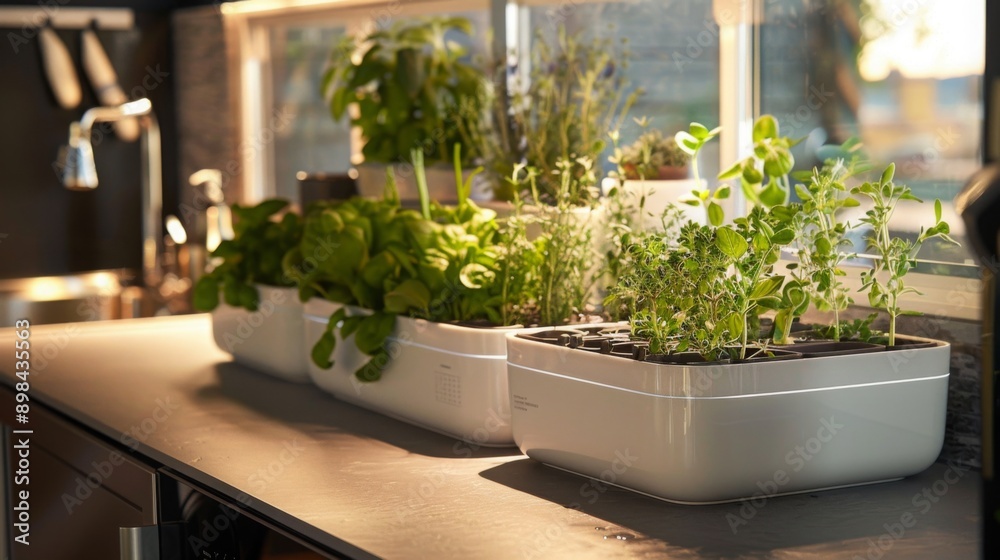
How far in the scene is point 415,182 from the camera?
1843mm

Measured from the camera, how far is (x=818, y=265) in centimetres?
112

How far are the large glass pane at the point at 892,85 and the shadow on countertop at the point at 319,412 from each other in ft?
1.83

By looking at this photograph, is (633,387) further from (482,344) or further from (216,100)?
(216,100)

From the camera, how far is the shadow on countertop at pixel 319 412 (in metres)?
1.30

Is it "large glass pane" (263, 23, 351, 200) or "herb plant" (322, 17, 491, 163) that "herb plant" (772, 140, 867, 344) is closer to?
"herb plant" (322, 17, 491, 163)

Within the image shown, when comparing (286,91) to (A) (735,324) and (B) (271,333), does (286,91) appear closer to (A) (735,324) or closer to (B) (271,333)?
(B) (271,333)

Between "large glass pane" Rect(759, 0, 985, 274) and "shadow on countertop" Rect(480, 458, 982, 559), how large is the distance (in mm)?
297

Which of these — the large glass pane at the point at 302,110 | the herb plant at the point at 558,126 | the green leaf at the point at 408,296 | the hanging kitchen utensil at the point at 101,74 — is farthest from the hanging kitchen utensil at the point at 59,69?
the green leaf at the point at 408,296

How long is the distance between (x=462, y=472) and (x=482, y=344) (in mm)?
151

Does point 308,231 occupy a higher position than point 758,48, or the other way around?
point 758,48

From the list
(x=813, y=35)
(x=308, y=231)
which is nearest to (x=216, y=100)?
(x=308, y=231)

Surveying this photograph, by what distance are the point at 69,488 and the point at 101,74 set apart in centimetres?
289

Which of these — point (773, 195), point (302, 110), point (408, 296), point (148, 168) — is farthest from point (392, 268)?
point (148, 168)

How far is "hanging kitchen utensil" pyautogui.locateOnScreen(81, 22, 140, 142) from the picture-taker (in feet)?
13.4
